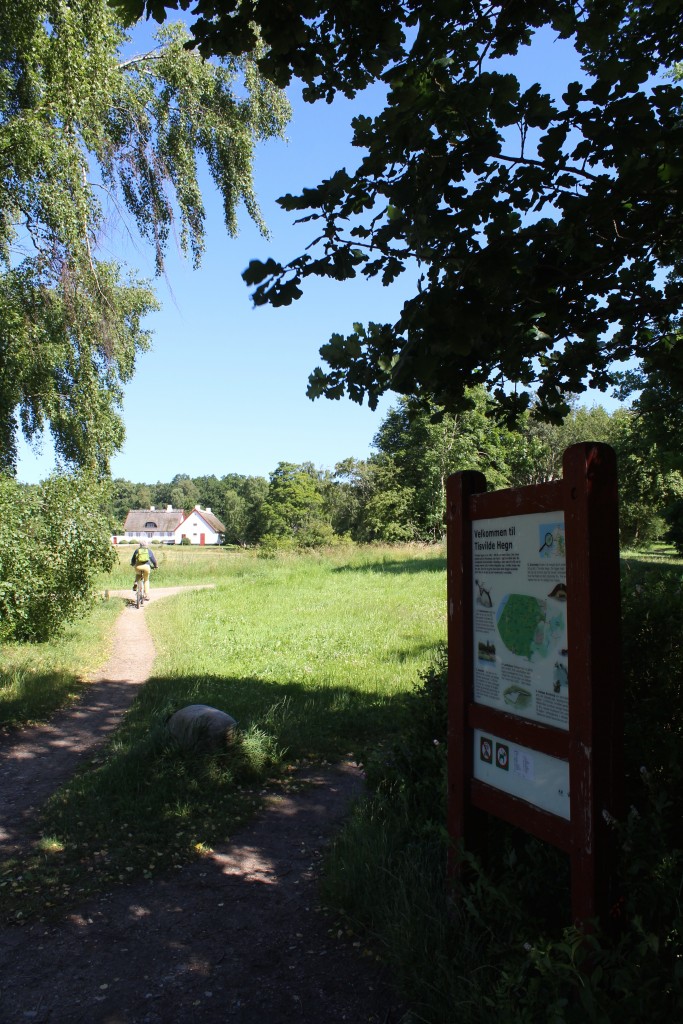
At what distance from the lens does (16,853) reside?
496cm

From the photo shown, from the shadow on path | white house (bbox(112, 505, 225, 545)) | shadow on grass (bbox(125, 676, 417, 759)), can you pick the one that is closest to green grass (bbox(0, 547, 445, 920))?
shadow on grass (bbox(125, 676, 417, 759))

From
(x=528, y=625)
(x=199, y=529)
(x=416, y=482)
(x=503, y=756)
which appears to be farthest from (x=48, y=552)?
(x=199, y=529)

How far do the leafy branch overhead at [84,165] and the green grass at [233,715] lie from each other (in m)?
5.69

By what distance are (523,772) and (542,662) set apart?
18.7 inches

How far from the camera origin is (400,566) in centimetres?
2895

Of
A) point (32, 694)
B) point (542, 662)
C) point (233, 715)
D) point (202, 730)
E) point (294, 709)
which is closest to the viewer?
point (542, 662)

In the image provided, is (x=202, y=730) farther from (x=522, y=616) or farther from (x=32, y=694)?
(x=522, y=616)

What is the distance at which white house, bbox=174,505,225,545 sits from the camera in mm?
130125

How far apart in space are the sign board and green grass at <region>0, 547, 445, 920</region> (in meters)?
2.36


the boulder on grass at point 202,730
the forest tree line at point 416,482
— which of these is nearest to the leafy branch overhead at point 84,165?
the boulder on grass at point 202,730

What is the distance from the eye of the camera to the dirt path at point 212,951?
10.7 ft

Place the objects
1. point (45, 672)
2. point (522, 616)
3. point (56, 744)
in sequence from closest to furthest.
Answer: point (522, 616) → point (56, 744) → point (45, 672)

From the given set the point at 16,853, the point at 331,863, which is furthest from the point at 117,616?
the point at 331,863

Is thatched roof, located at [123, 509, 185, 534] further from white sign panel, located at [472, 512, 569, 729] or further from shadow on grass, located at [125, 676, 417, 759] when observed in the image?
white sign panel, located at [472, 512, 569, 729]
